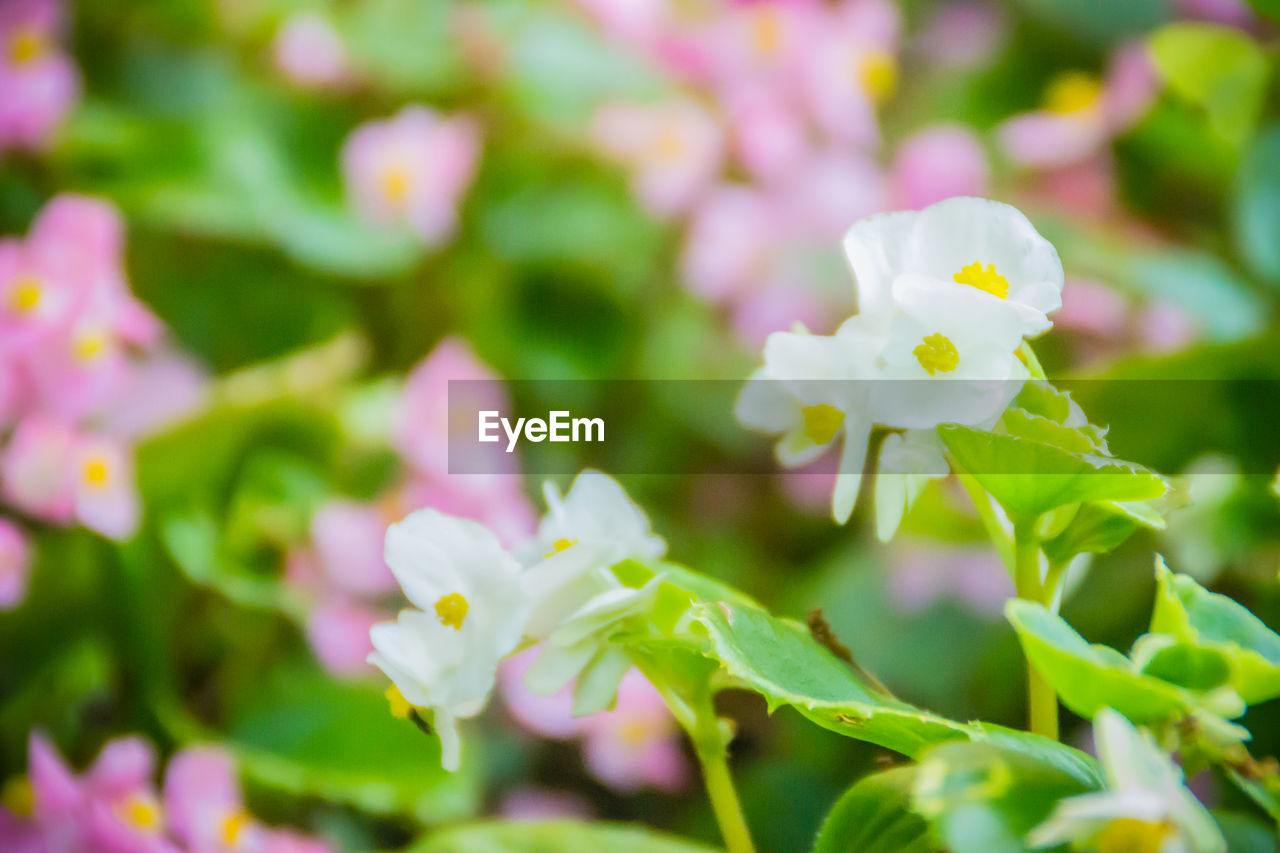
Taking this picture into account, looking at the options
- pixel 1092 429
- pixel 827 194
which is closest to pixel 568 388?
pixel 827 194

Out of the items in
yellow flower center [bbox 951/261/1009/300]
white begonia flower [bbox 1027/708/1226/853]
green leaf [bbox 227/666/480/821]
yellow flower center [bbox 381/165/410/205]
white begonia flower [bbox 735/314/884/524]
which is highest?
yellow flower center [bbox 951/261/1009/300]

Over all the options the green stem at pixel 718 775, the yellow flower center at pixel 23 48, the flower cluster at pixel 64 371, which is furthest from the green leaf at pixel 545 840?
the yellow flower center at pixel 23 48

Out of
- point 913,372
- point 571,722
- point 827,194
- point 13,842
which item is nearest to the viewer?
point 913,372

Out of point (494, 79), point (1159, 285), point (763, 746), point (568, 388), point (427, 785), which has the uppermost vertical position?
point (494, 79)

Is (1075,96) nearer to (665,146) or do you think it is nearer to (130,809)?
(665,146)

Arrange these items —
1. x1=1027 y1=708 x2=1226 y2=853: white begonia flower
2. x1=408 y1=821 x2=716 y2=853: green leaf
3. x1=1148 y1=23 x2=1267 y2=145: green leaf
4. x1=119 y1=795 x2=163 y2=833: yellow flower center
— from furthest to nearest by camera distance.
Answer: x1=1148 y1=23 x2=1267 y2=145: green leaf < x1=119 y1=795 x2=163 y2=833: yellow flower center < x1=408 y1=821 x2=716 y2=853: green leaf < x1=1027 y1=708 x2=1226 y2=853: white begonia flower

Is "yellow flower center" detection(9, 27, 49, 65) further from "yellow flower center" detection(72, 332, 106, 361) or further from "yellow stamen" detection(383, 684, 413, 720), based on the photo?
"yellow stamen" detection(383, 684, 413, 720)

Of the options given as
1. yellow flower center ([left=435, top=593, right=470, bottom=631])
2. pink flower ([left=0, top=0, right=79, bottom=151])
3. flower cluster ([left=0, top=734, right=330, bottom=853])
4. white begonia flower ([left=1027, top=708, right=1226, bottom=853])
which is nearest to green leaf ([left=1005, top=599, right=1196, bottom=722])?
white begonia flower ([left=1027, top=708, right=1226, bottom=853])

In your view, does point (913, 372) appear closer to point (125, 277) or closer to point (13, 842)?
point (13, 842)
